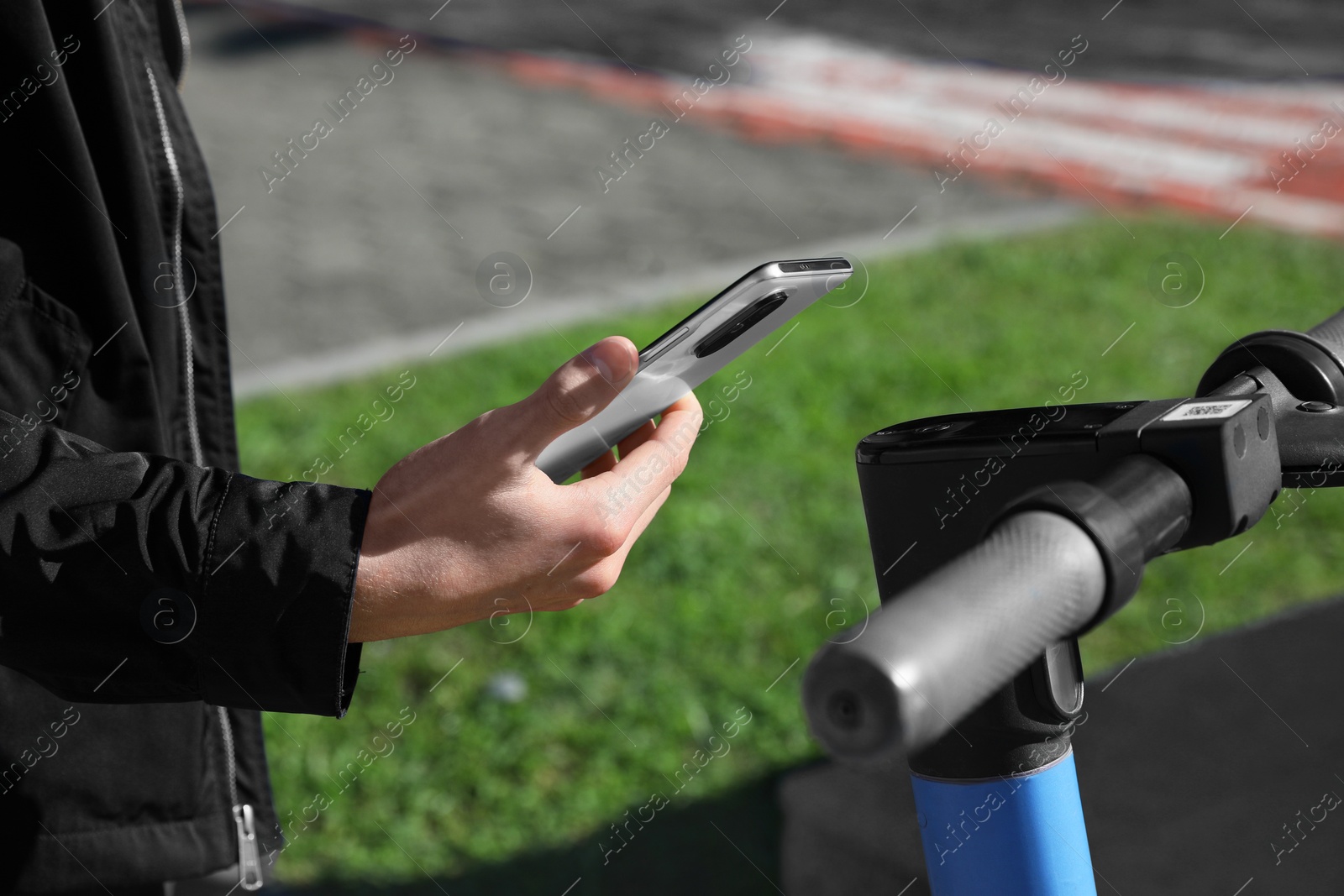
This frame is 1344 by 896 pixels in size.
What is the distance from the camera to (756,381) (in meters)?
4.78

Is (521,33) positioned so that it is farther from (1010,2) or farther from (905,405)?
(905,405)

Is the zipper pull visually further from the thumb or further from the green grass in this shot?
the green grass

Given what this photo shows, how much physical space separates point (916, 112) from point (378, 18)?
5651 millimetres

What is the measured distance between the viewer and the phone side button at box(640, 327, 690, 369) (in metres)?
1.23

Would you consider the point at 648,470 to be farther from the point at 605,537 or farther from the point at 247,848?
the point at 247,848

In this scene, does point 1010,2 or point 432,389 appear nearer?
point 432,389

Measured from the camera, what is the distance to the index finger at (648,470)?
48.8 inches

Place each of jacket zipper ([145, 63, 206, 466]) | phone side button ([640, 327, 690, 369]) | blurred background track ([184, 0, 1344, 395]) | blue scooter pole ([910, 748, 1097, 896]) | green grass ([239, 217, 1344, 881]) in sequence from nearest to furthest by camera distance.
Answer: blue scooter pole ([910, 748, 1097, 896]) → phone side button ([640, 327, 690, 369]) → jacket zipper ([145, 63, 206, 466]) → green grass ([239, 217, 1344, 881]) → blurred background track ([184, 0, 1344, 395])

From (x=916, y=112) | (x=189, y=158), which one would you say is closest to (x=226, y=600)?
(x=189, y=158)

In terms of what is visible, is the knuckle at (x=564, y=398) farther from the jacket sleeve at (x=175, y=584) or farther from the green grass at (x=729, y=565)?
the green grass at (x=729, y=565)

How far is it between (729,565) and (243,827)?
230 centimetres

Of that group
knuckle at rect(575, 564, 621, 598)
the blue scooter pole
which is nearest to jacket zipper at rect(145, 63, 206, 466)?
knuckle at rect(575, 564, 621, 598)

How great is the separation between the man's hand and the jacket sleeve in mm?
42

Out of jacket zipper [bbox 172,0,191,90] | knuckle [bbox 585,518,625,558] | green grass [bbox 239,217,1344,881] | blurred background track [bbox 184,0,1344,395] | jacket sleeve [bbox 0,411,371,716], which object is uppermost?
jacket zipper [bbox 172,0,191,90]
